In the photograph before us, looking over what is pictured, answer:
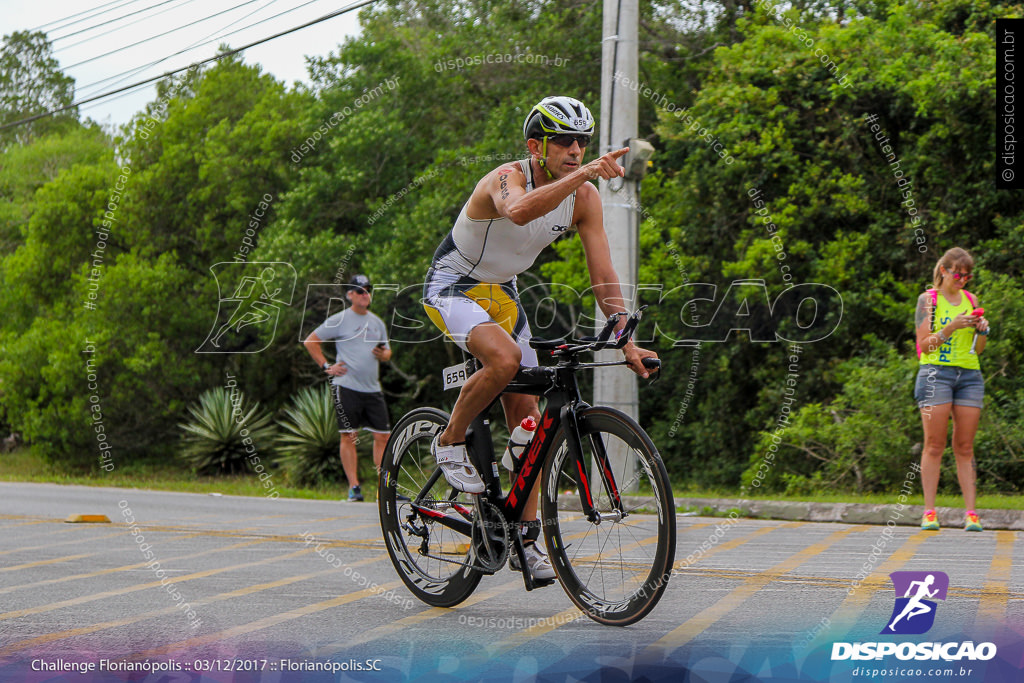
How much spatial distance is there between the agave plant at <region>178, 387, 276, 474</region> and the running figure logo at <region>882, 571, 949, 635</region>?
39.5 ft

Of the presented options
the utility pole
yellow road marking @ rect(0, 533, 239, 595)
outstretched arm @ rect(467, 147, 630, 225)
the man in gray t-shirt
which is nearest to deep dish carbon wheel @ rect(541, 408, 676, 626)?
outstretched arm @ rect(467, 147, 630, 225)

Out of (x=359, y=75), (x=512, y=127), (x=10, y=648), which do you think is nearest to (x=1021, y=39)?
(x=512, y=127)

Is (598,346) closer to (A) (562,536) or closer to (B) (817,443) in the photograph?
(A) (562,536)

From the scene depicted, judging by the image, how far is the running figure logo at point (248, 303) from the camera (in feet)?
→ 53.3

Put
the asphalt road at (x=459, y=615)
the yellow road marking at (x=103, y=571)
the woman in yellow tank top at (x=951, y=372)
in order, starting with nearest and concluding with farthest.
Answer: the asphalt road at (x=459, y=615)
the yellow road marking at (x=103, y=571)
the woman in yellow tank top at (x=951, y=372)

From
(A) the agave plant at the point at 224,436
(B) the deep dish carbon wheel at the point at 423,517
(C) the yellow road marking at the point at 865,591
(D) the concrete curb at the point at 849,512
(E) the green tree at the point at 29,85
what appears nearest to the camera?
(C) the yellow road marking at the point at 865,591

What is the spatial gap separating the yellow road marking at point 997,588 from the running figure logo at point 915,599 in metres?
0.18

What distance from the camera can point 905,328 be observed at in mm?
12523

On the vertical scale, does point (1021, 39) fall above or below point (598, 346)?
above

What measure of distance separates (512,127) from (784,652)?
12.0 m

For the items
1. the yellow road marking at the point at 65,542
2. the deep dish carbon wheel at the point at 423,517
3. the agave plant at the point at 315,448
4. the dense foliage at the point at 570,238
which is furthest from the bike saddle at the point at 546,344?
the agave plant at the point at 315,448

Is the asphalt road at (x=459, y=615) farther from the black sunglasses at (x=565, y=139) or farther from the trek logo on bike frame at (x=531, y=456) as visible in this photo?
the black sunglasses at (x=565, y=139)

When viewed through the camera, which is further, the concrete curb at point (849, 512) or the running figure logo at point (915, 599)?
the concrete curb at point (849, 512)

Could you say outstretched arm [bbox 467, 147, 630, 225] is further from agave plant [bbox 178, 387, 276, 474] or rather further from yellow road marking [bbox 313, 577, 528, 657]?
agave plant [bbox 178, 387, 276, 474]
